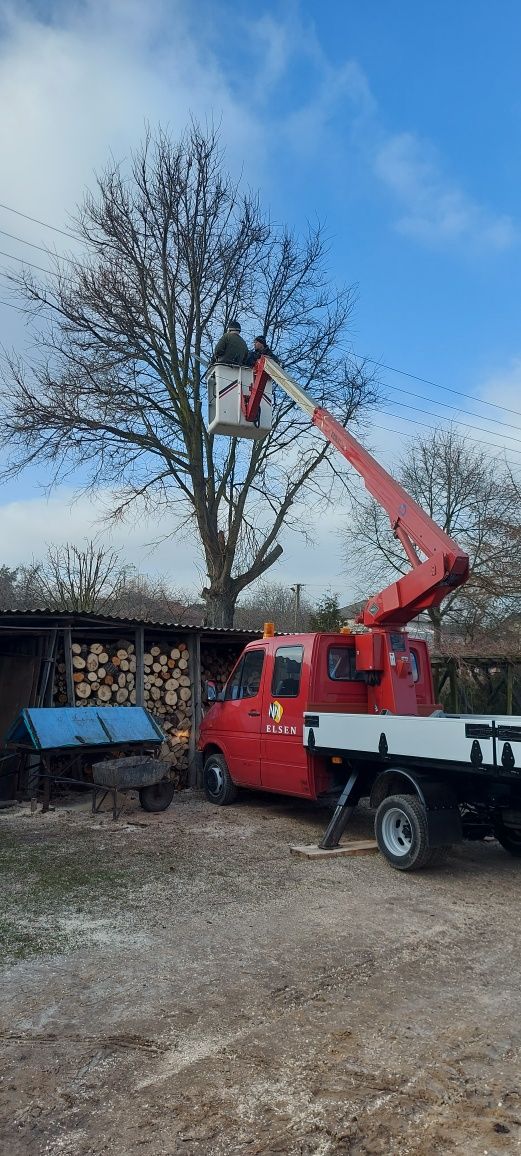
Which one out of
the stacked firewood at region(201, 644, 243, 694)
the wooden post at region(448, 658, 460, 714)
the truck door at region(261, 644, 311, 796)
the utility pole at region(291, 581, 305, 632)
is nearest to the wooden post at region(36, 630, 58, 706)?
the stacked firewood at region(201, 644, 243, 694)

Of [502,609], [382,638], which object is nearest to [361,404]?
[502,609]

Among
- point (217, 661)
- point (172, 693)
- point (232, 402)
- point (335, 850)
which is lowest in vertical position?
point (335, 850)

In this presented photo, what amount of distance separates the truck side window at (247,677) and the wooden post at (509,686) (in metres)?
7.01

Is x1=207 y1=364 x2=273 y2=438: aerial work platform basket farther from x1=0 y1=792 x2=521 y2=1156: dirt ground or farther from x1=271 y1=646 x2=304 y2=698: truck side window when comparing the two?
x1=0 y1=792 x2=521 y2=1156: dirt ground

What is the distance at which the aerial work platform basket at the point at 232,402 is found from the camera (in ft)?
34.4

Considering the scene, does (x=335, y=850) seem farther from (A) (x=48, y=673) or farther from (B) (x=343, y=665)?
(A) (x=48, y=673)

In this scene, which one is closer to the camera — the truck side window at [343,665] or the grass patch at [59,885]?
the grass patch at [59,885]

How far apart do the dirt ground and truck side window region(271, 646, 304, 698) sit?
2.09 m

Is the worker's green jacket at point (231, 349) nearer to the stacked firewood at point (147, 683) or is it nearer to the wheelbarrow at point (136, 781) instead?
the stacked firewood at point (147, 683)

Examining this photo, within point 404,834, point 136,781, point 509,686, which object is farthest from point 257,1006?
point 509,686

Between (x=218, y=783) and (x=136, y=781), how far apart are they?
1.37 meters

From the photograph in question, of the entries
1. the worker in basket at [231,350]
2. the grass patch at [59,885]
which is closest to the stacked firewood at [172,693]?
the grass patch at [59,885]

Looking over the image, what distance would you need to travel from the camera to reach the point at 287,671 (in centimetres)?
962

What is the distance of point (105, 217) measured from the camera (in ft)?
57.4
